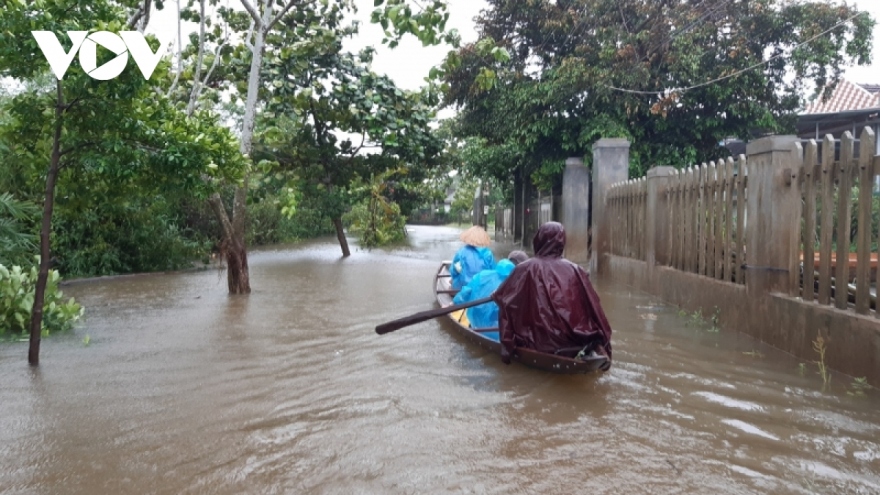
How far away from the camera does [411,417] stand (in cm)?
504

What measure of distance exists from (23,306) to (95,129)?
9.66 feet

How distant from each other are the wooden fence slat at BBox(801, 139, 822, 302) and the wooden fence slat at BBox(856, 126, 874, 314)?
0.68m

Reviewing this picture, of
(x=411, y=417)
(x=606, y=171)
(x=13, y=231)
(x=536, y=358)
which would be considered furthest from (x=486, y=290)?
(x=606, y=171)

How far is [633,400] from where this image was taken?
5.48 m

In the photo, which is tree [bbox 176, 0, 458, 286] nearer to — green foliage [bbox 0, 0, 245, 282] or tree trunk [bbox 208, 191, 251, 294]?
tree trunk [bbox 208, 191, 251, 294]

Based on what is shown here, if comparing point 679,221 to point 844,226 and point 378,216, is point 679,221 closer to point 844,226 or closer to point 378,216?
point 844,226

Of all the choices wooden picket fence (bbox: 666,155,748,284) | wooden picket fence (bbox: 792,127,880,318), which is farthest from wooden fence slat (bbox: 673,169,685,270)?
wooden picket fence (bbox: 792,127,880,318)

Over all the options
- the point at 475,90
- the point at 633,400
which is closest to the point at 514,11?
the point at 475,90

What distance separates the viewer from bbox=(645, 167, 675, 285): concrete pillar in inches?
398

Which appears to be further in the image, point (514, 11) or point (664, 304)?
point (514, 11)

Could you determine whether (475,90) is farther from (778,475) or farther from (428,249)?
(778,475)

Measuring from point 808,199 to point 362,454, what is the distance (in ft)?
15.2

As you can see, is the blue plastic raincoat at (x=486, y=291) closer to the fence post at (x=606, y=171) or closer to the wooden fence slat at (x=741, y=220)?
the wooden fence slat at (x=741, y=220)

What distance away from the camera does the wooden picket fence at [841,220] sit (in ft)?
17.9
